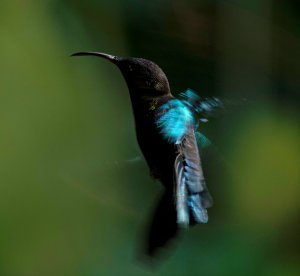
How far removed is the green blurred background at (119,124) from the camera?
4.69 ft

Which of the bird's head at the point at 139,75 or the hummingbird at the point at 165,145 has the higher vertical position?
the bird's head at the point at 139,75

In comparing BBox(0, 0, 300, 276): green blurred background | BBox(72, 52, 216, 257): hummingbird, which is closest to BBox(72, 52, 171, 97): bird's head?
BBox(72, 52, 216, 257): hummingbird

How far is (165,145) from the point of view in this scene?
45 centimetres

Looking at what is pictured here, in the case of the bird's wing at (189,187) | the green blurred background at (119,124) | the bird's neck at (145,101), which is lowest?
the green blurred background at (119,124)

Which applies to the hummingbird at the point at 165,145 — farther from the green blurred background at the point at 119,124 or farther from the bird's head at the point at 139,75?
the green blurred background at the point at 119,124

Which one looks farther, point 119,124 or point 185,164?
point 119,124

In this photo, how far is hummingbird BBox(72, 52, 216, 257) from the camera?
1.31 ft

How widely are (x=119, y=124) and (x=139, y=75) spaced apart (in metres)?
0.98

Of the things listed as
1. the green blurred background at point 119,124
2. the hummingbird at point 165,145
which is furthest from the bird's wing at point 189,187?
the green blurred background at point 119,124

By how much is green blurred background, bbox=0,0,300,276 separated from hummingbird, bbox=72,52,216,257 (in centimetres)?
87

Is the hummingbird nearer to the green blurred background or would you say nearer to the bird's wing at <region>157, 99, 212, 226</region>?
the bird's wing at <region>157, 99, 212, 226</region>

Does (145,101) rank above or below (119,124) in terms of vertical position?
above

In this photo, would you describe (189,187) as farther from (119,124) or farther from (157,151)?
(119,124)

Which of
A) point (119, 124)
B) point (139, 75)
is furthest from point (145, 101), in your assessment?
point (119, 124)
